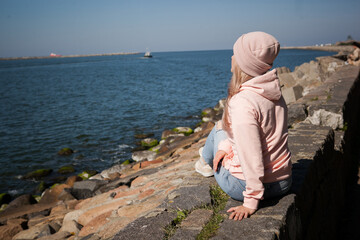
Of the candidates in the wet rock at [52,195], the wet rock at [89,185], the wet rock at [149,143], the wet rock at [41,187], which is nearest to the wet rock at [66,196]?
the wet rock at [89,185]

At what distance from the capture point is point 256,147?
2.00 metres

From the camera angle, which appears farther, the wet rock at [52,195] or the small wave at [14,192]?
the small wave at [14,192]

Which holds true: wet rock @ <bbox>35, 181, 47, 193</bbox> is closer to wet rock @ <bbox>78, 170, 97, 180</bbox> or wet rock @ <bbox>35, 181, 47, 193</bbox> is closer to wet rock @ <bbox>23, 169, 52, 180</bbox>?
wet rock @ <bbox>23, 169, 52, 180</bbox>

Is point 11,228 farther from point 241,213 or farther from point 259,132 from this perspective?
point 259,132

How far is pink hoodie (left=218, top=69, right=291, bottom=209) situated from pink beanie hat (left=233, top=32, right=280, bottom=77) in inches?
2.6

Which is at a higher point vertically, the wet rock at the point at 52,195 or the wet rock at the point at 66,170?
the wet rock at the point at 52,195

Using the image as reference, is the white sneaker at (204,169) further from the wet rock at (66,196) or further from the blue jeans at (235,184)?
the wet rock at (66,196)

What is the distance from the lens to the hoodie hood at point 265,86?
6.64ft

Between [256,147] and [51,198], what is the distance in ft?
24.3

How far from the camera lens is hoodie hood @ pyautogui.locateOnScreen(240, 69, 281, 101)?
6.64 feet

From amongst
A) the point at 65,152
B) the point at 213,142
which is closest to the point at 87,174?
the point at 65,152

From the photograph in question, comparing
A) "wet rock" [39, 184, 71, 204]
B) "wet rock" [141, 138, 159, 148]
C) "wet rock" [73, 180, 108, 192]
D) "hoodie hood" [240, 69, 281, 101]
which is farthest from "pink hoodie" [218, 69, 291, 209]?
"wet rock" [141, 138, 159, 148]

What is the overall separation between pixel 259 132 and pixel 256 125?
92mm

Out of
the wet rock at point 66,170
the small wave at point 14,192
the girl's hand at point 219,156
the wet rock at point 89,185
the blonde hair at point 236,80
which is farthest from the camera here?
the wet rock at point 66,170
